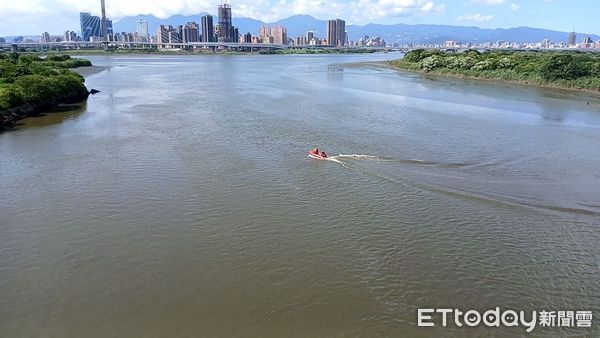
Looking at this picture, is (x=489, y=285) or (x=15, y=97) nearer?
(x=489, y=285)

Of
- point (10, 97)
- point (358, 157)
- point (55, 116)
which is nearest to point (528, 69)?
point (358, 157)

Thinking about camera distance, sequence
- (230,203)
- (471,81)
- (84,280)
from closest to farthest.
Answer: (84,280)
(230,203)
(471,81)

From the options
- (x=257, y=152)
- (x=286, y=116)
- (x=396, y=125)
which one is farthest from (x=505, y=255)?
(x=286, y=116)

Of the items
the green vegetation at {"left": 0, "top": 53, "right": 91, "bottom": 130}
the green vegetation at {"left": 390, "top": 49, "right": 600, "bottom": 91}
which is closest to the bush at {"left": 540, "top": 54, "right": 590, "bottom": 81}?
the green vegetation at {"left": 390, "top": 49, "right": 600, "bottom": 91}

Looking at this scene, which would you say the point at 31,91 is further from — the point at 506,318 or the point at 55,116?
the point at 506,318

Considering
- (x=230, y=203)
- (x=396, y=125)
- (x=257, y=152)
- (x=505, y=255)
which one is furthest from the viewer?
(x=396, y=125)

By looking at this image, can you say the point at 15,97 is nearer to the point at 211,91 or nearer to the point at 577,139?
the point at 211,91
